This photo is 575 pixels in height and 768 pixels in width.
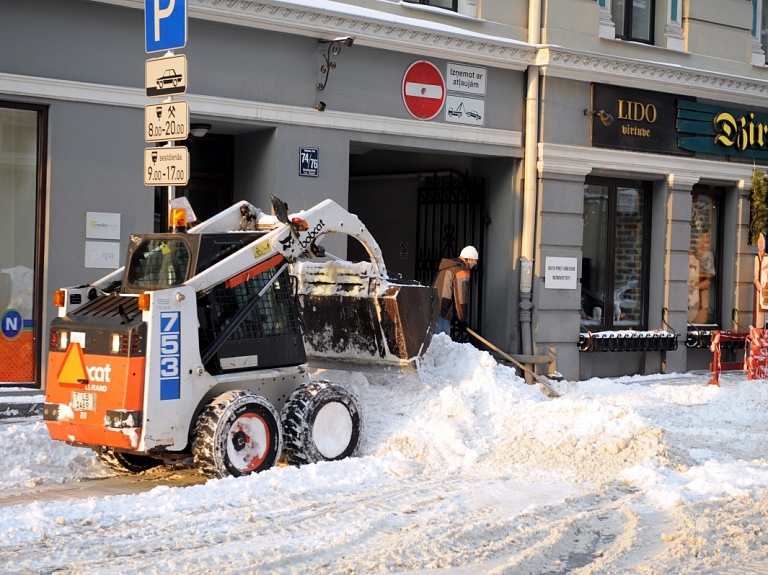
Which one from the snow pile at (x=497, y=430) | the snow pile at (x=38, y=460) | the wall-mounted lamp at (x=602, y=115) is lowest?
the snow pile at (x=38, y=460)

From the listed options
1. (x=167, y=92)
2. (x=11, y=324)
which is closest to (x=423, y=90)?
(x=167, y=92)

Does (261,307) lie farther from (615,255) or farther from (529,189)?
(615,255)

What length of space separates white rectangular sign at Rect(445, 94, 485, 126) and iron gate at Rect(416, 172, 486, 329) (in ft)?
4.74

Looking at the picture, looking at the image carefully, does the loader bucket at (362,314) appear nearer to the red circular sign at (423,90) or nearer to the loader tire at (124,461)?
the loader tire at (124,461)

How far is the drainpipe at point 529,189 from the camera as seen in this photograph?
15.2m

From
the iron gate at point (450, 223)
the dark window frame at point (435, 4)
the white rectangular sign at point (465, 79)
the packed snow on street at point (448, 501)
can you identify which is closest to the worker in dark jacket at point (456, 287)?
the iron gate at point (450, 223)

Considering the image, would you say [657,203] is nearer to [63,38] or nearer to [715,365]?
[715,365]

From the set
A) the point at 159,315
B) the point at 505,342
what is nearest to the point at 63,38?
the point at 159,315

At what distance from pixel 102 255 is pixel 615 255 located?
8.44 m

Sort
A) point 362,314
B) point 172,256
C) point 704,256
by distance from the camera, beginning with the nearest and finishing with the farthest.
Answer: point 172,256
point 362,314
point 704,256

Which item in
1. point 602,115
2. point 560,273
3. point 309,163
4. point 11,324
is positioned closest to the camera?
point 11,324

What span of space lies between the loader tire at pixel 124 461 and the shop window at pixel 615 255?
921 cm

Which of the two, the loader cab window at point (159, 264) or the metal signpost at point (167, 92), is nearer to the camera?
the loader cab window at point (159, 264)

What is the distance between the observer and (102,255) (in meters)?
11.7
